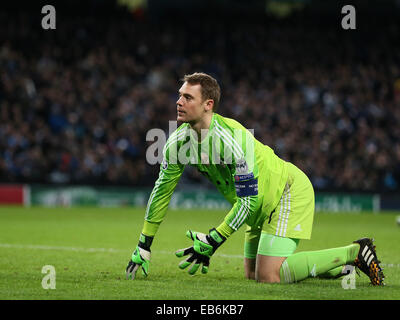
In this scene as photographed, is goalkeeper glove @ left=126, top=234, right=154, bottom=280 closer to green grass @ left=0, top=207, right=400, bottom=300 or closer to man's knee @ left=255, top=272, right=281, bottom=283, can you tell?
green grass @ left=0, top=207, right=400, bottom=300

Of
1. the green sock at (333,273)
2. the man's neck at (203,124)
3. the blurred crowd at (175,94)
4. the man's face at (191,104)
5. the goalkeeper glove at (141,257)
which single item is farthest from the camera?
the blurred crowd at (175,94)

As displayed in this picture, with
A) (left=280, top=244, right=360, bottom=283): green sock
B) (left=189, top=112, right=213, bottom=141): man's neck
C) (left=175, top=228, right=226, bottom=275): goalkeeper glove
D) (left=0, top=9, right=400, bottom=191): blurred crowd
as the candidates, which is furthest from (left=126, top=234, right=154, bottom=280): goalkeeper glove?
(left=0, top=9, right=400, bottom=191): blurred crowd

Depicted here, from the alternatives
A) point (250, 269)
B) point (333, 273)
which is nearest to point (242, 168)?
point (250, 269)

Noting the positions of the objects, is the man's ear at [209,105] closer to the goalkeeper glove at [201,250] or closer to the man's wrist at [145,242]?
the goalkeeper glove at [201,250]

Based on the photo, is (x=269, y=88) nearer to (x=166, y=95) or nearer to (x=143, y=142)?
(x=166, y=95)

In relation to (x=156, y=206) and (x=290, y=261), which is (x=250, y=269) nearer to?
(x=290, y=261)

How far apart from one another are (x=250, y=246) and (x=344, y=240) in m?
5.80

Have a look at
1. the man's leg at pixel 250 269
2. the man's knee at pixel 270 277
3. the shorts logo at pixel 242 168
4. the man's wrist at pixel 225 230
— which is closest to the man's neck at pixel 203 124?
the shorts logo at pixel 242 168

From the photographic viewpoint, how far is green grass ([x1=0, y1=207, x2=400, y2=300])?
21.2 feet

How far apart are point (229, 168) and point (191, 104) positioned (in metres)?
0.76

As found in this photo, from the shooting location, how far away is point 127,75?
26.9m

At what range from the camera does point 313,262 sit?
23.7ft

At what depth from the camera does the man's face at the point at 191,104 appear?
22.3 feet

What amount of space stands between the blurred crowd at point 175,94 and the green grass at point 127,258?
4968 mm
